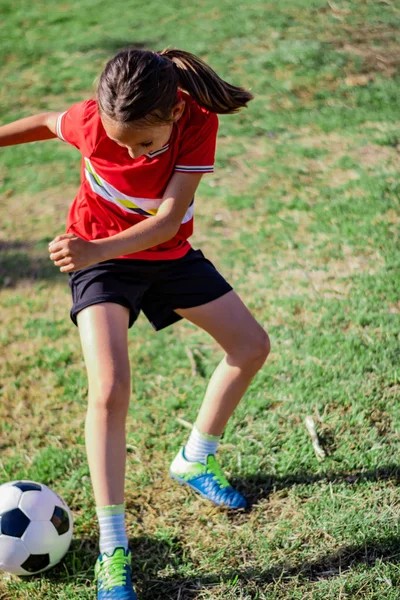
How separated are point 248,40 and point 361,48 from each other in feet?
4.60

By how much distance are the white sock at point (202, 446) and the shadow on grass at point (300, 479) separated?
0.20 metres

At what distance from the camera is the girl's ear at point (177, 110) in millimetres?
2461

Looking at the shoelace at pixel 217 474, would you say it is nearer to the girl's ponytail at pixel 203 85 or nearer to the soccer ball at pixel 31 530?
the soccer ball at pixel 31 530

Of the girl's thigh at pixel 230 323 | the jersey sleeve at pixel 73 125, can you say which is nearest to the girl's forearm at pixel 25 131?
the jersey sleeve at pixel 73 125

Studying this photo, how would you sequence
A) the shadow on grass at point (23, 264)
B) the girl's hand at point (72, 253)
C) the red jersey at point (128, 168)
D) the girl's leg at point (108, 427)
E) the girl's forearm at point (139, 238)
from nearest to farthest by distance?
1. the girl's hand at point (72, 253)
2. the girl's forearm at point (139, 238)
3. the girl's leg at point (108, 427)
4. the red jersey at point (128, 168)
5. the shadow on grass at point (23, 264)

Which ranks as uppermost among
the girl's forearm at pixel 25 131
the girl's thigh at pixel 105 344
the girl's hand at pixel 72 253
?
the girl's forearm at pixel 25 131

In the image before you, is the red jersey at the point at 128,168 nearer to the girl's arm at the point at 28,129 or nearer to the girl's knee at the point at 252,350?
the girl's arm at the point at 28,129

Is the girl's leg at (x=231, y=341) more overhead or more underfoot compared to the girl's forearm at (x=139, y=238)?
more underfoot

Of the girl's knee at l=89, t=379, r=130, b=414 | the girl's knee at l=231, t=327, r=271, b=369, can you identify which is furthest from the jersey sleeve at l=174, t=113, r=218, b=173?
the girl's knee at l=89, t=379, r=130, b=414

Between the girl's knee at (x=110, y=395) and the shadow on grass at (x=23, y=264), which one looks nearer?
the girl's knee at (x=110, y=395)

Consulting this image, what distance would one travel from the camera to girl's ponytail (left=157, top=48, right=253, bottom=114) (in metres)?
2.59

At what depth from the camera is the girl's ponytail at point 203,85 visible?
102 inches

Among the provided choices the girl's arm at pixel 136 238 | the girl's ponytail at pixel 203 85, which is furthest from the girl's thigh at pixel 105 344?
the girl's ponytail at pixel 203 85

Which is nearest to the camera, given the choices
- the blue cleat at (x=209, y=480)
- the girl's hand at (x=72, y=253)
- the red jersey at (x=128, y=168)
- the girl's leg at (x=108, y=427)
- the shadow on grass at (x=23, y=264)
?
the girl's hand at (x=72, y=253)
